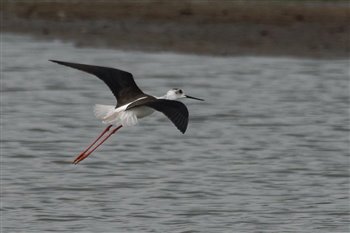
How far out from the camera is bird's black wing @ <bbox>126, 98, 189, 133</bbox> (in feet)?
31.8

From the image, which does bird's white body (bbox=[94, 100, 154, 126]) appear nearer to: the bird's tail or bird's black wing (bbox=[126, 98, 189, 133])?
the bird's tail

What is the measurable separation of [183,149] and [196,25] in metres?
7.18

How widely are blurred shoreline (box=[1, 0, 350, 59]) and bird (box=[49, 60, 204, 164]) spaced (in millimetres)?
9169

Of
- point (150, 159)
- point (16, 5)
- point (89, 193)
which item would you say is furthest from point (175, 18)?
point (89, 193)

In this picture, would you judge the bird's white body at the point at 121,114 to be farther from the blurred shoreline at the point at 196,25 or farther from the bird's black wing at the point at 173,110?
the blurred shoreline at the point at 196,25

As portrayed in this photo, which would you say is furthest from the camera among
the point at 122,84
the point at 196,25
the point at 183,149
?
the point at 196,25

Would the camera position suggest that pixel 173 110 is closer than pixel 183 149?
Yes

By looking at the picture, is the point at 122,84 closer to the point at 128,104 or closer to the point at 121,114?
the point at 128,104

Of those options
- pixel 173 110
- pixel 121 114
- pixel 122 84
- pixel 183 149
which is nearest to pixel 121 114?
pixel 121 114

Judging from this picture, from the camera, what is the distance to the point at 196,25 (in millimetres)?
21250

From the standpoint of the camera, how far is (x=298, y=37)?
20609 mm

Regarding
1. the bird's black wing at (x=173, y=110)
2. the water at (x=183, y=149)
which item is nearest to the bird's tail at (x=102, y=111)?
the bird's black wing at (x=173, y=110)

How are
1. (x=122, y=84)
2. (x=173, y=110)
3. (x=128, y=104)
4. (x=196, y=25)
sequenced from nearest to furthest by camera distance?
1. (x=173, y=110)
2. (x=128, y=104)
3. (x=122, y=84)
4. (x=196, y=25)

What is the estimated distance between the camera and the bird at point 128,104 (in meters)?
10.0
